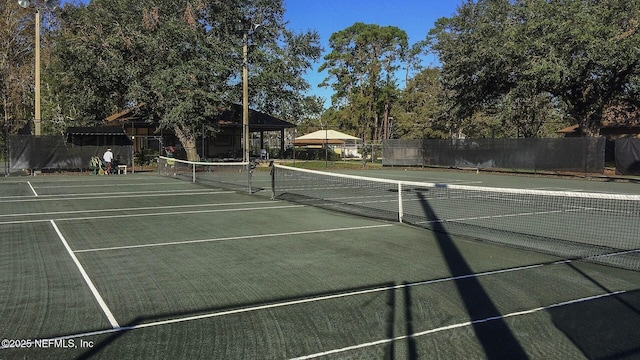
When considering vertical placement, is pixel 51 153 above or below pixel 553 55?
below

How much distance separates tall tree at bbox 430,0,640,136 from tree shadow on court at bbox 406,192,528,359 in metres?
23.4

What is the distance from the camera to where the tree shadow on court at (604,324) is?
4.02 metres

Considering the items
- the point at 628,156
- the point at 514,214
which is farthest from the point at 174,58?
the point at 628,156

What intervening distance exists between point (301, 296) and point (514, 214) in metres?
8.08

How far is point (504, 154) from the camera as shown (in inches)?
1188

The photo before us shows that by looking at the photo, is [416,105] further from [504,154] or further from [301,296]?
[301,296]

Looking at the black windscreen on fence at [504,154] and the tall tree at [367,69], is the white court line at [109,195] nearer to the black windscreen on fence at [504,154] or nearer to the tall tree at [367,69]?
the black windscreen on fence at [504,154]

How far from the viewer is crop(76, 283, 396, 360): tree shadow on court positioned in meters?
3.96

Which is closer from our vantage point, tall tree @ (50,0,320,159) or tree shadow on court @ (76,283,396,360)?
tree shadow on court @ (76,283,396,360)

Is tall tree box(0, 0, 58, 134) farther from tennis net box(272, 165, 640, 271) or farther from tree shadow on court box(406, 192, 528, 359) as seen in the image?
tree shadow on court box(406, 192, 528, 359)

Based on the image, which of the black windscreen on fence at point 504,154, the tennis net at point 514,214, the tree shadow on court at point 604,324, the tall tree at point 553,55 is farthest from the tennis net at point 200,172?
the tree shadow on court at point 604,324

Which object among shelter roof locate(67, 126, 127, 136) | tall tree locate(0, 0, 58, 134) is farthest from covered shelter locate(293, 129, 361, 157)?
tall tree locate(0, 0, 58, 134)

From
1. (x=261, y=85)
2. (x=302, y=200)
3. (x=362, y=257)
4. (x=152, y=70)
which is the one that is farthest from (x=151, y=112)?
(x=362, y=257)

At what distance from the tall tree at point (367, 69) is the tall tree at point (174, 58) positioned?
31.6 m
